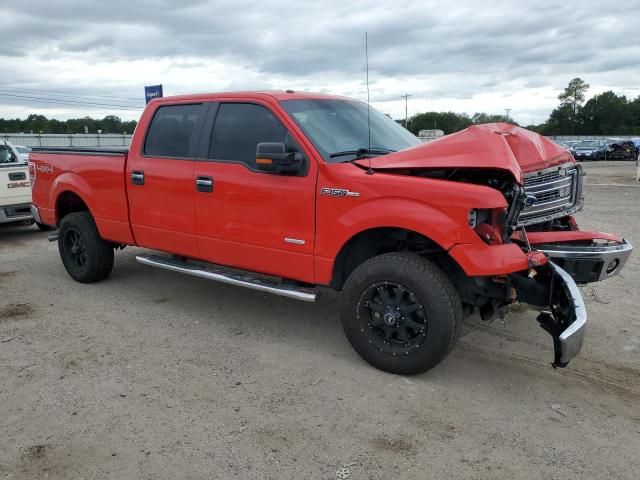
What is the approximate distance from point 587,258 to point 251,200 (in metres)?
2.51

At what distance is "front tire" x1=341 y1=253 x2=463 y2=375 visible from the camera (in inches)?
141

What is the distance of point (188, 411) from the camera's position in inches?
134

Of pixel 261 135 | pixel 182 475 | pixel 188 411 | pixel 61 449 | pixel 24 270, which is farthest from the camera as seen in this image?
pixel 24 270

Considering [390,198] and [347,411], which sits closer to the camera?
[347,411]

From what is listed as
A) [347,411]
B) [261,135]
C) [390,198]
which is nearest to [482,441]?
[347,411]

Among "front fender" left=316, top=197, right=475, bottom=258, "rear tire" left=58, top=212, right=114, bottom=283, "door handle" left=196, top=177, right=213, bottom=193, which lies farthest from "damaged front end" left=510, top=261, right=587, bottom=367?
"rear tire" left=58, top=212, right=114, bottom=283

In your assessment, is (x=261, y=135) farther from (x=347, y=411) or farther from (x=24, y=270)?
(x=24, y=270)

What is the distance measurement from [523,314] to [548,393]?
1574 mm

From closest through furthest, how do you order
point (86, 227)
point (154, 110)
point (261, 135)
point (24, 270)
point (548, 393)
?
A: point (548, 393), point (261, 135), point (154, 110), point (86, 227), point (24, 270)

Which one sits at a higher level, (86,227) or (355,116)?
(355,116)

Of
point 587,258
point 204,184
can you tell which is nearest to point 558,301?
point 587,258

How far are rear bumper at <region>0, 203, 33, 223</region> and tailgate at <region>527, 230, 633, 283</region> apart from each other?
26.9ft

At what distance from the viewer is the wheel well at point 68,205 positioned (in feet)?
20.5

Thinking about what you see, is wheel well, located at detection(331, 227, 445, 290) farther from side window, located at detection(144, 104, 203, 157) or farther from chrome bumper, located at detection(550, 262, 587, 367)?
side window, located at detection(144, 104, 203, 157)
